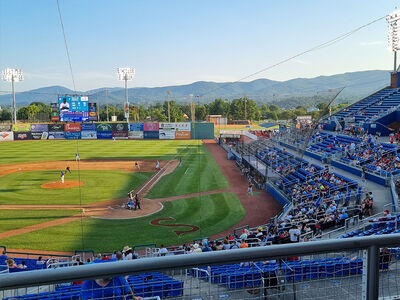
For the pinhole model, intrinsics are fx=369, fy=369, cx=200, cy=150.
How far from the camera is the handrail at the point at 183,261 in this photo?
1786 millimetres

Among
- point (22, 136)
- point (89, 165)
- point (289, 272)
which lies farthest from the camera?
point (22, 136)

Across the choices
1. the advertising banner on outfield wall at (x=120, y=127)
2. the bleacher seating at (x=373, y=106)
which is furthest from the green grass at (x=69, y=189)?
the advertising banner on outfield wall at (x=120, y=127)

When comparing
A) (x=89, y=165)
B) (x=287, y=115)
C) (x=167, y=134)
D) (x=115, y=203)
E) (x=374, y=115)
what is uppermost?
(x=287, y=115)

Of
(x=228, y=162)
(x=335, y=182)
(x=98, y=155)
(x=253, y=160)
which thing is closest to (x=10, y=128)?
(x=98, y=155)

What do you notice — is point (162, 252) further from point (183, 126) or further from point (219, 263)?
point (183, 126)

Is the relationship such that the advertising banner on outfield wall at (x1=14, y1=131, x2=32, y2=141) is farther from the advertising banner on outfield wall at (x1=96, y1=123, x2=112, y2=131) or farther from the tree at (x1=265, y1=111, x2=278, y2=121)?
the tree at (x1=265, y1=111, x2=278, y2=121)

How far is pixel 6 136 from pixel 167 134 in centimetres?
2880

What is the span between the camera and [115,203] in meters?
25.4

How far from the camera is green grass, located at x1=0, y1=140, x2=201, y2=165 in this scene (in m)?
45.9

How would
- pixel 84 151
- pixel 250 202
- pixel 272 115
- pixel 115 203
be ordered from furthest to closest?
pixel 272 115
pixel 84 151
pixel 250 202
pixel 115 203

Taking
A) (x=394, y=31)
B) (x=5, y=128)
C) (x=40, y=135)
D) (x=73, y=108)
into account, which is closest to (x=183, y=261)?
(x=394, y=31)

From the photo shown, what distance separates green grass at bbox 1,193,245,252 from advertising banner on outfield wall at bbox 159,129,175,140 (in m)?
A: 43.7

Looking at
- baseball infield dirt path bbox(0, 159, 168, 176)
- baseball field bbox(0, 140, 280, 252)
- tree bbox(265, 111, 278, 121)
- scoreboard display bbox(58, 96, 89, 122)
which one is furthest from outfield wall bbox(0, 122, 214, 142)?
tree bbox(265, 111, 278, 121)

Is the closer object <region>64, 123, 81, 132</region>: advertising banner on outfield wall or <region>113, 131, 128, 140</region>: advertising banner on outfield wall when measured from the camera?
<region>64, 123, 81, 132</region>: advertising banner on outfield wall
